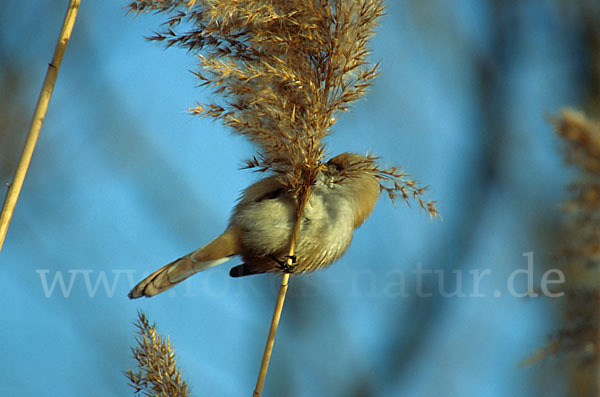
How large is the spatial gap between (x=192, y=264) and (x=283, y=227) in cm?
42

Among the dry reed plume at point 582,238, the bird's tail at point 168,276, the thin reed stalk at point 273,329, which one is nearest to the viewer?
the dry reed plume at point 582,238

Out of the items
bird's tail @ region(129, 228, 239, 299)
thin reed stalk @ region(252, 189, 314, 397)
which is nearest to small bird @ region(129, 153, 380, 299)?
bird's tail @ region(129, 228, 239, 299)

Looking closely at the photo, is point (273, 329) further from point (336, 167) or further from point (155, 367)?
point (336, 167)

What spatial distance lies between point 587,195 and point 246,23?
3.57ft

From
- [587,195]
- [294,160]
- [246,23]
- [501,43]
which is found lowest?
[587,195]

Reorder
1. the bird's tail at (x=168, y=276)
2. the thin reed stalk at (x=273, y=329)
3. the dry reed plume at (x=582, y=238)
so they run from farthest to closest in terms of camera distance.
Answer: the bird's tail at (x=168, y=276) < the thin reed stalk at (x=273, y=329) < the dry reed plume at (x=582, y=238)

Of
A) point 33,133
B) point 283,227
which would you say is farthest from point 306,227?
point 33,133

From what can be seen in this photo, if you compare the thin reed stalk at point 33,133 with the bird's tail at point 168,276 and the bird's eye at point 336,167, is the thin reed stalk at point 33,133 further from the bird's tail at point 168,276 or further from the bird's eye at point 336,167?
the bird's eye at point 336,167

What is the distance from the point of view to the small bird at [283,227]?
86.6 inches

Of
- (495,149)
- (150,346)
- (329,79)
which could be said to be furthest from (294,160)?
(495,149)

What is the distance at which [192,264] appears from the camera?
92.6 inches

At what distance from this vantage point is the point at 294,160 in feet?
5.59

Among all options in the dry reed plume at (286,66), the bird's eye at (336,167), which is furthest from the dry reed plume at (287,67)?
the bird's eye at (336,167)

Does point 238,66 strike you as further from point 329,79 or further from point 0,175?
point 0,175
